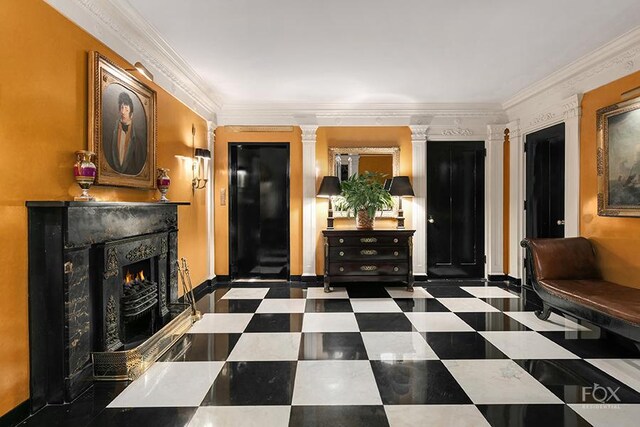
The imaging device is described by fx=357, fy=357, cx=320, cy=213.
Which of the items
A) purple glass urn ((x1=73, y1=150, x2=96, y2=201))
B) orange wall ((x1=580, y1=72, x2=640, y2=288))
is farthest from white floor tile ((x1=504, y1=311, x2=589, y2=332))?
purple glass urn ((x1=73, y1=150, x2=96, y2=201))

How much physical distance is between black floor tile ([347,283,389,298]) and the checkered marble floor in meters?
0.68

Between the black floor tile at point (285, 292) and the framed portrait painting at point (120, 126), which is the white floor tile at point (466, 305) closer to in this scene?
the black floor tile at point (285, 292)

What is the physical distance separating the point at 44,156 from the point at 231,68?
94.7 inches

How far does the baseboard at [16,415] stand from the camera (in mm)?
1863

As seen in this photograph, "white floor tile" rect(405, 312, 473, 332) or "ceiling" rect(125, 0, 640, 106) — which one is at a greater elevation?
"ceiling" rect(125, 0, 640, 106)

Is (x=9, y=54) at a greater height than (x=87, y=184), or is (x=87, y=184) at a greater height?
(x=9, y=54)

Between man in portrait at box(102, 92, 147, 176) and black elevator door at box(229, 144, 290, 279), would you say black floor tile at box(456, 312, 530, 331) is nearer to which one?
black elevator door at box(229, 144, 290, 279)

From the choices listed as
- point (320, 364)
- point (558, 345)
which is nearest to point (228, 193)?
point (320, 364)

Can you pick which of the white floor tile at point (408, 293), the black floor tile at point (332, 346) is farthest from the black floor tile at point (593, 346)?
the black floor tile at point (332, 346)

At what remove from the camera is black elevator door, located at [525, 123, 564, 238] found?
15.3 ft

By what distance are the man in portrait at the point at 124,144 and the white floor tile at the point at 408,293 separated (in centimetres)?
337

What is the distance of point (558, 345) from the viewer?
2996mm

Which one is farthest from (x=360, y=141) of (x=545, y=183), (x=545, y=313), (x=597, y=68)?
(x=545, y=313)

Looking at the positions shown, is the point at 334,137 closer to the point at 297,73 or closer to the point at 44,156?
the point at 297,73
